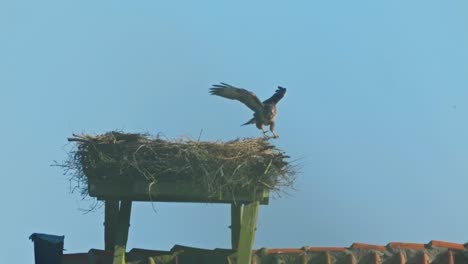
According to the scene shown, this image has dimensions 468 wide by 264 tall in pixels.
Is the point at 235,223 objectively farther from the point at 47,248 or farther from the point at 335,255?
the point at 47,248

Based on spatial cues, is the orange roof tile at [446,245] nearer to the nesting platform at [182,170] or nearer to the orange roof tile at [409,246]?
the orange roof tile at [409,246]

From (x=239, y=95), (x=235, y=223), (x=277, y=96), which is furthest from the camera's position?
(x=277, y=96)

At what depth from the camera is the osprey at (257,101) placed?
A: 469 inches

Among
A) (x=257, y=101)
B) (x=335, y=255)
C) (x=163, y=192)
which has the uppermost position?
(x=257, y=101)

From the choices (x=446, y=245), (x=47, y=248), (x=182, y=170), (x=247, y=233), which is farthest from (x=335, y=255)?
(x=47, y=248)

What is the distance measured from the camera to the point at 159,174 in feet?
33.8

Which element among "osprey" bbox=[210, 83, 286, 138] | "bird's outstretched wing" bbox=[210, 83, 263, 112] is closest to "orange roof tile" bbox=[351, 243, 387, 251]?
"osprey" bbox=[210, 83, 286, 138]

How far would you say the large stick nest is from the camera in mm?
10219

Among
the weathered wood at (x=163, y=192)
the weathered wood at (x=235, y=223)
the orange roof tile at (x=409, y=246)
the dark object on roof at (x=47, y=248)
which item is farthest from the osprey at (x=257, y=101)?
the dark object on roof at (x=47, y=248)

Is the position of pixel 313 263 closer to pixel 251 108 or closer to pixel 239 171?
pixel 239 171

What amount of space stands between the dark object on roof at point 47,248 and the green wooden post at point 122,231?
2.48 feet

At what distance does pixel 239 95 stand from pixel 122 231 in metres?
2.41

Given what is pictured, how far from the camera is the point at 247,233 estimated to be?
1066cm

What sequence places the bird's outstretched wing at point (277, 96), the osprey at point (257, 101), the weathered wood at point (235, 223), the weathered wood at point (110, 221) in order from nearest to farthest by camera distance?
the weathered wood at point (110, 221), the weathered wood at point (235, 223), the osprey at point (257, 101), the bird's outstretched wing at point (277, 96)
